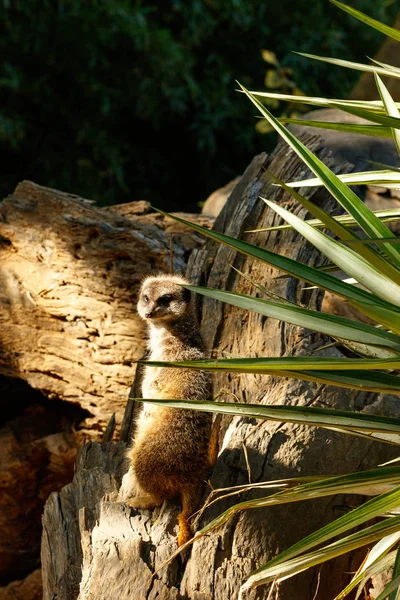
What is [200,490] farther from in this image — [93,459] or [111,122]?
[111,122]

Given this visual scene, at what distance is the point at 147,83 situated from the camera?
7.17 meters

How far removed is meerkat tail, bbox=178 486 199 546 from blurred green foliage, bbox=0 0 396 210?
5.01 meters

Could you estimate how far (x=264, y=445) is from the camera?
8.11ft

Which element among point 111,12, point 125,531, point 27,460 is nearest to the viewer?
point 125,531

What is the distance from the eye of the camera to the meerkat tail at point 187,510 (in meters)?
2.33

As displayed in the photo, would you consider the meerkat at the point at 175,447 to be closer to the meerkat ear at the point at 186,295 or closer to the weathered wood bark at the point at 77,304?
the meerkat ear at the point at 186,295

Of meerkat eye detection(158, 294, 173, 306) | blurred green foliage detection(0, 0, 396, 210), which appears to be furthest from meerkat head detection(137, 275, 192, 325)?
blurred green foliage detection(0, 0, 396, 210)

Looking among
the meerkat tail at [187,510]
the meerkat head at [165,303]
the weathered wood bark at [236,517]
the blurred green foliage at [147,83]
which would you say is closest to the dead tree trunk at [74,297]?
the meerkat head at [165,303]

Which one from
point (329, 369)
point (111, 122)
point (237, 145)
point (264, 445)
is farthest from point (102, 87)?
point (329, 369)

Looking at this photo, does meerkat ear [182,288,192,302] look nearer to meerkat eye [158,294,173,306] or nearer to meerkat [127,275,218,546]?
meerkat eye [158,294,173,306]

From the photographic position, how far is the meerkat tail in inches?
91.9

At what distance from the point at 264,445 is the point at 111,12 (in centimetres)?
520

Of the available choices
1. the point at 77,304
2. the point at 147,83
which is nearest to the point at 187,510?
the point at 77,304

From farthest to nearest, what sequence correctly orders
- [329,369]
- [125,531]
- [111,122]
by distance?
[111,122] < [125,531] < [329,369]
